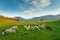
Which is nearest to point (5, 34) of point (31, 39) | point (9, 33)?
point (9, 33)

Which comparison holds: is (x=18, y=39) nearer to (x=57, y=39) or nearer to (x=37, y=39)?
(x=37, y=39)

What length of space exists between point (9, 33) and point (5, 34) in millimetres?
470

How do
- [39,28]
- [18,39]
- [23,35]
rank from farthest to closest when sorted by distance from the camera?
[39,28] < [23,35] < [18,39]

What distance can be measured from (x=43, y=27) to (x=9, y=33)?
551 centimetres

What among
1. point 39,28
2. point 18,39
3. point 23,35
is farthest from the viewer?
point 39,28

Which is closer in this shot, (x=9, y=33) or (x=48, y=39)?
(x=48, y=39)

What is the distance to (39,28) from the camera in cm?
2066

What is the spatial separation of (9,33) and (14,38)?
223cm

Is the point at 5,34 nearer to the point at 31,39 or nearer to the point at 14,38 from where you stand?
the point at 14,38

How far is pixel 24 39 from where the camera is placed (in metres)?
15.2

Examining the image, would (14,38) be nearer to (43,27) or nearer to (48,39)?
(48,39)

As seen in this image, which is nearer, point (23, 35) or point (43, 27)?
point (23, 35)

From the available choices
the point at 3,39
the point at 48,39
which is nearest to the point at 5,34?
the point at 3,39

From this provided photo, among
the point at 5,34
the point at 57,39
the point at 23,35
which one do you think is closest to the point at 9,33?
the point at 5,34
